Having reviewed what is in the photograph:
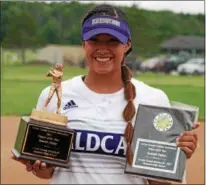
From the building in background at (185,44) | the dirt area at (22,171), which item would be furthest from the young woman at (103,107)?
the building in background at (185,44)

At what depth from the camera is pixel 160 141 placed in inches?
92.2

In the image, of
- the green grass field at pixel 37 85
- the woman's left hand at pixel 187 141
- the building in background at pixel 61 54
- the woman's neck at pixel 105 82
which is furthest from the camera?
the building in background at pixel 61 54

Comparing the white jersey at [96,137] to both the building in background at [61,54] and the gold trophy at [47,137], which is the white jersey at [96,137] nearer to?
the gold trophy at [47,137]

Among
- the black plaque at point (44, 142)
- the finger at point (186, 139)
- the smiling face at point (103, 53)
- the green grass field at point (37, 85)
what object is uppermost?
the green grass field at point (37, 85)

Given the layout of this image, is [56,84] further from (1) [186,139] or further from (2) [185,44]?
(2) [185,44]

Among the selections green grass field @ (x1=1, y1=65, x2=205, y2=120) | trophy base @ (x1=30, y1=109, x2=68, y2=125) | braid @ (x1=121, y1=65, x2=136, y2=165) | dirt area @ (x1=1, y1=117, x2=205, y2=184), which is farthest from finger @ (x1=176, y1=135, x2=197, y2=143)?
green grass field @ (x1=1, y1=65, x2=205, y2=120)

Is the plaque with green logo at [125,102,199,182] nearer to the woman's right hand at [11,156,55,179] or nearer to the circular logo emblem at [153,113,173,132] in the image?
the circular logo emblem at [153,113,173,132]

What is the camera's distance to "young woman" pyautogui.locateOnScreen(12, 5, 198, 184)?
233 cm

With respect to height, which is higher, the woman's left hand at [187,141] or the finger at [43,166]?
the woman's left hand at [187,141]

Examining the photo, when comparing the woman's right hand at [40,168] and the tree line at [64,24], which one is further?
the tree line at [64,24]

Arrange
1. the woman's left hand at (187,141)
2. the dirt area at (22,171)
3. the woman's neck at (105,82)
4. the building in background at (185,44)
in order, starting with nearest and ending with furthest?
1. the woman's left hand at (187,141)
2. the woman's neck at (105,82)
3. the dirt area at (22,171)
4. the building in background at (185,44)

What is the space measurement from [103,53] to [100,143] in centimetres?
35

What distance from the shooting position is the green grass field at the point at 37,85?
19.7 meters

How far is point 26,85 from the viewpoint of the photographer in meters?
22.2
